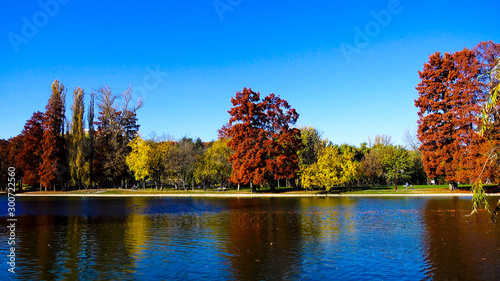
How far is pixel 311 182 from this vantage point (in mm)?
58062

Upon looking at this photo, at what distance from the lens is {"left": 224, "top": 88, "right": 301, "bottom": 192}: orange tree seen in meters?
57.1

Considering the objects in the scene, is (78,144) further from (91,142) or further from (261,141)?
(261,141)

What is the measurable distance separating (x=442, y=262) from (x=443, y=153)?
4346cm

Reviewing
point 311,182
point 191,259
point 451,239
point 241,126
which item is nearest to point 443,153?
point 311,182

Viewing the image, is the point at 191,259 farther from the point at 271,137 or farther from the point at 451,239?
the point at 271,137

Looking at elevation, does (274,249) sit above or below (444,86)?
below

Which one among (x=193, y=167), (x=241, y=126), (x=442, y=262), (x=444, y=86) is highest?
(x=444, y=86)

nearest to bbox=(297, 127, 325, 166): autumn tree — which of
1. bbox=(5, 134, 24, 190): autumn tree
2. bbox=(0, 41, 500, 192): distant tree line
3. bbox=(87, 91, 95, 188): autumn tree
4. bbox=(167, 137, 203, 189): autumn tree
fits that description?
bbox=(0, 41, 500, 192): distant tree line

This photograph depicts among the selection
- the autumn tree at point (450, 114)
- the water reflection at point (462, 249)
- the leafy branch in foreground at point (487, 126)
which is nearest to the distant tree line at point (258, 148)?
the autumn tree at point (450, 114)

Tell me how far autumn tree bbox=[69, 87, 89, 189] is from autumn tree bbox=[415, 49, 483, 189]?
58043 mm

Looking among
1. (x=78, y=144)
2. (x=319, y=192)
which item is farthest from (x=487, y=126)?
(x=78, y=144)

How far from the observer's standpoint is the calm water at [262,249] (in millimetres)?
12711

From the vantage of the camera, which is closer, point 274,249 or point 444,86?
point 274,249

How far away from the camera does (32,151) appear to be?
7425 cm
